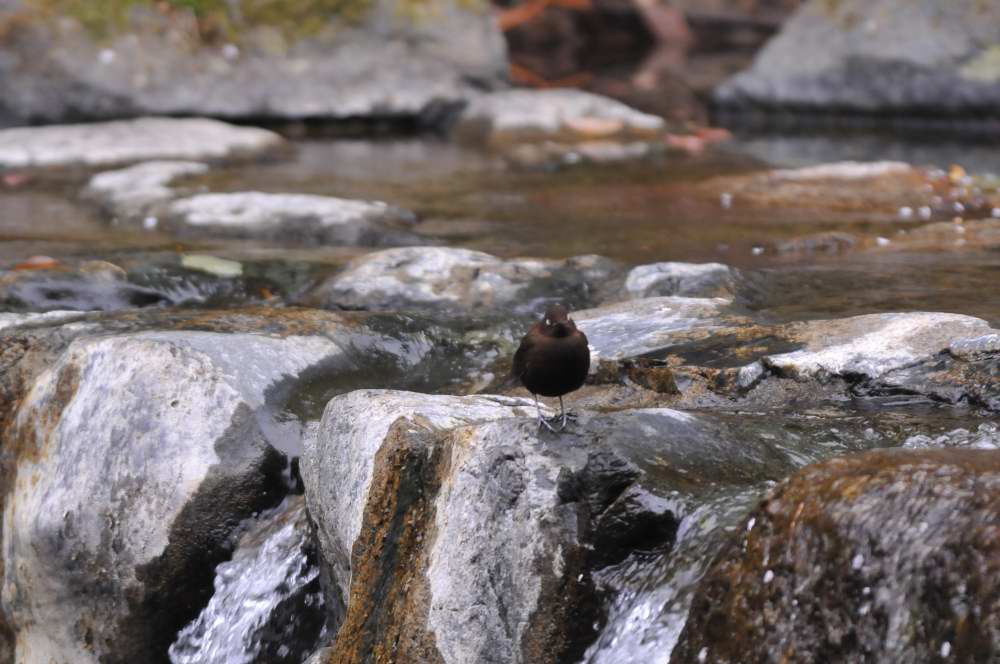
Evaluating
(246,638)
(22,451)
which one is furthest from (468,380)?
(22,451)

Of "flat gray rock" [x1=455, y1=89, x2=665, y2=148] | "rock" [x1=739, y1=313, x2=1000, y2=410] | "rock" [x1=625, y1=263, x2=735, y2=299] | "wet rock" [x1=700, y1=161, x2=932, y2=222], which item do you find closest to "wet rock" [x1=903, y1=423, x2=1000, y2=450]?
"rock" [x1=739, y1=313, x2=1000, y2=410]

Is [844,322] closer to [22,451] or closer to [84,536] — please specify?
[84,536]

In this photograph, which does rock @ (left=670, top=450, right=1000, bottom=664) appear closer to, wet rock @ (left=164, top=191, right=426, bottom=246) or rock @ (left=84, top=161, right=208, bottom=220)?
wet rock @ (left=164, top=191, right=426, bottom=246)

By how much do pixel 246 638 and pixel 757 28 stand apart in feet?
64.7

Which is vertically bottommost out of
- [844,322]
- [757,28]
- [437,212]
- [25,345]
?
[757,28]

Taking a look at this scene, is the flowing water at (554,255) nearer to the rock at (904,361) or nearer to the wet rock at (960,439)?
the wet rock at (960,439)

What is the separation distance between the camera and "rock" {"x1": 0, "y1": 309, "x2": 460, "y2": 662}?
15.1ft

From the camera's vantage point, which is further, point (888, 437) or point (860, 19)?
point (860, 19)

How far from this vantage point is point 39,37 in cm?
1217

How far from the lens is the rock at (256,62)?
12.1 m

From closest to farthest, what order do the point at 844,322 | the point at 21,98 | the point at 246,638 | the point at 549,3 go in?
the point at 246,638 < the point at 844,322 < the point at 21,98 < the point at 549,3

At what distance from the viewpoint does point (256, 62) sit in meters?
12.9

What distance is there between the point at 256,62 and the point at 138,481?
9.04 meters

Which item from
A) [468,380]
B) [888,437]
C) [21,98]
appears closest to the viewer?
[888,437]
